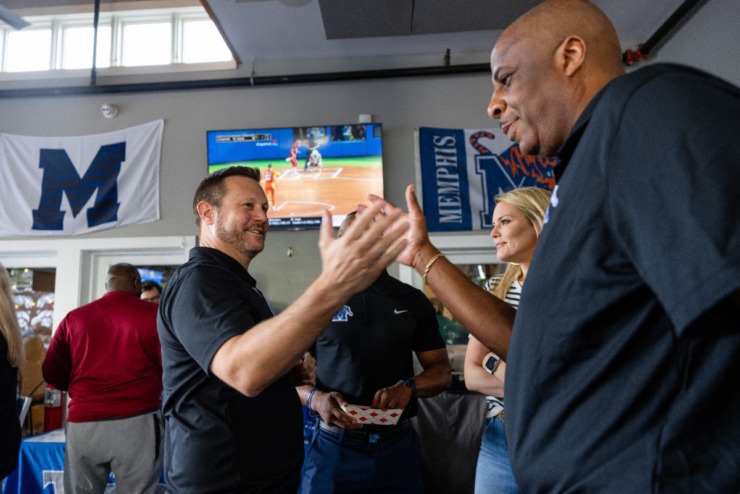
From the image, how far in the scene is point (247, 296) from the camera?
1.70m

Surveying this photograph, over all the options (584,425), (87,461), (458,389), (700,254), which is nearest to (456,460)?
(458,389)

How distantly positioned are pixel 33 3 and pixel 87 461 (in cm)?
427

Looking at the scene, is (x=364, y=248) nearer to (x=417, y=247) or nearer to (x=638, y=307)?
(x=417, y=247)

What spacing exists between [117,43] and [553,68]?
18.7ft

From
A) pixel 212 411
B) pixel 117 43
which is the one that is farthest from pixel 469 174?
pixel 212 411

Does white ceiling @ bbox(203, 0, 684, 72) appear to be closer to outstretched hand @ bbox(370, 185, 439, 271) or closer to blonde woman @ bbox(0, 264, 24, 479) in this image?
blonde woman @ bbox(0, 264, 24, 479)

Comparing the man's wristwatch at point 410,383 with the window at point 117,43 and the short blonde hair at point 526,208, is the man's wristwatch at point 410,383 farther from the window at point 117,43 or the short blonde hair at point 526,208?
the window at point 117,43

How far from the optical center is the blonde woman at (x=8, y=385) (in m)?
2.48

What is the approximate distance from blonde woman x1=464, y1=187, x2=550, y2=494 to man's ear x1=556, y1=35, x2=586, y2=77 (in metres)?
1.17

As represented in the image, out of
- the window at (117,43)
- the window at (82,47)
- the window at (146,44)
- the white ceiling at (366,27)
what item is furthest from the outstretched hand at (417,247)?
the window at (82,47)

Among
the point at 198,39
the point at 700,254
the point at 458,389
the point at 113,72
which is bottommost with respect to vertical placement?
the point at 458,389

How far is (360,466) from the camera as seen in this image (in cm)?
220

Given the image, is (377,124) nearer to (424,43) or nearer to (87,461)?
(424,43)

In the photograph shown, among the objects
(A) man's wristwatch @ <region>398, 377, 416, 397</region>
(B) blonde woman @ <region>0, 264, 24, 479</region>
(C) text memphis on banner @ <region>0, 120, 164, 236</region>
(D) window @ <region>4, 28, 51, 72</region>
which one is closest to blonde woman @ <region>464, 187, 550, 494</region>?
(A) man's wristwatch @ <region>398, 377, 416, 397</region>
